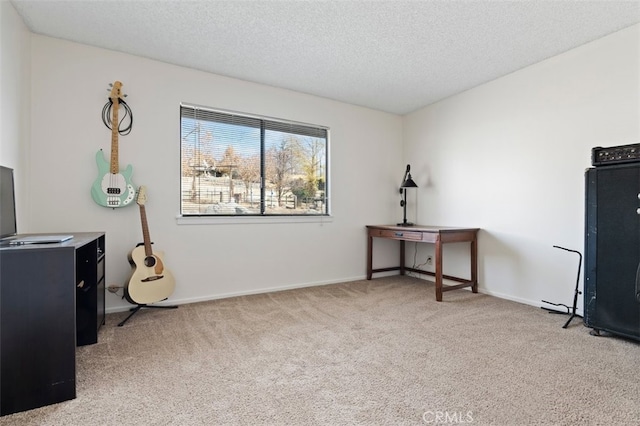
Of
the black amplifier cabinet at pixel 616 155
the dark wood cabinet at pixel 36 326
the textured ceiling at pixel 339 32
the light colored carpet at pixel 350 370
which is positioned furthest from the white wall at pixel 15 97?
the black amplifier cabinet at pixel 616 155

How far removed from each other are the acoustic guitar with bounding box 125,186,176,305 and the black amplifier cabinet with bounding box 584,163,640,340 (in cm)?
337

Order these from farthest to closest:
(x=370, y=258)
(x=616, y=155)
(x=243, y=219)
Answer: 1. (x=370, y=258)
2. (x=243, y=219)
3. (x=616, y=155)

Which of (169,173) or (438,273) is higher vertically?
(169,173)

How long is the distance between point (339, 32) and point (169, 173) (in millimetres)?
2016

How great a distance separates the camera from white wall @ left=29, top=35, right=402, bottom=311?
2609 millimetres

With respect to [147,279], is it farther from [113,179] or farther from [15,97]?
[15,97]

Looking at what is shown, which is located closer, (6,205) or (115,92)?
(6,205)

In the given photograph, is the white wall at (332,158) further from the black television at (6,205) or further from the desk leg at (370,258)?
the black television at (6,205)

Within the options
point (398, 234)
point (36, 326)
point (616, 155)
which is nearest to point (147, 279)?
point (36, 326)

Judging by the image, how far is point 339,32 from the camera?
249cm

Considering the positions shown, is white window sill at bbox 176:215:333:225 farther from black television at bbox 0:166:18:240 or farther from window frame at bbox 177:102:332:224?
black television at bbox 0:166:18:240

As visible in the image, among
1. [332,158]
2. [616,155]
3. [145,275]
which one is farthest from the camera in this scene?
[332,158]

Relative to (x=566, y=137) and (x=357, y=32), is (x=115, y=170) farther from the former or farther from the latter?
(x=566, y=137)

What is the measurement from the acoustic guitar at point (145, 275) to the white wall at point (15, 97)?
797 millimetres
